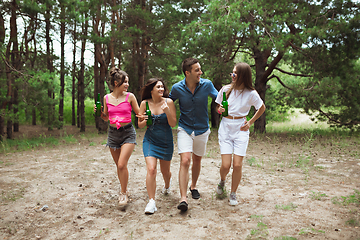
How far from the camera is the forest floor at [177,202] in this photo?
11.7 feet

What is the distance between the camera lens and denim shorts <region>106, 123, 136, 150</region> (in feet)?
14.5

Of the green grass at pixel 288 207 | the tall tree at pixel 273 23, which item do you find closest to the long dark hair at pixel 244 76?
the green grass at pixel 288 207

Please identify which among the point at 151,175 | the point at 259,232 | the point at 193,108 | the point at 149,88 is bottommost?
the point at 259,232

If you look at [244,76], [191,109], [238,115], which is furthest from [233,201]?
[244,76]

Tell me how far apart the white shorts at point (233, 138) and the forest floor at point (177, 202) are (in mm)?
914

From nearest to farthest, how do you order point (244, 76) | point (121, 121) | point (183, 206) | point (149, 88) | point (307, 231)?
point (307, 231)
point (183, 206)
point (244, 76)
point (149, 88)
point (121, 121)

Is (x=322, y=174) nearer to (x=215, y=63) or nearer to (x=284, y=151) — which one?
(x=284, y=151)

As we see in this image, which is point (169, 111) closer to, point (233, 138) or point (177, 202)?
point (233, 138)

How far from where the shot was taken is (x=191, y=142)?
4.23 metres

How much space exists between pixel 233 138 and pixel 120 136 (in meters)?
1.77

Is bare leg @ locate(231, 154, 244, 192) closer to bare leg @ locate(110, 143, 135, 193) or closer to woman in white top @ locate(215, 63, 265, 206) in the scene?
woman in white top @ locate(215, 63, 265, 206)

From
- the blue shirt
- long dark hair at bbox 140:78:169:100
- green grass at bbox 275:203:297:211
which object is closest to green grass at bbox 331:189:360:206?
green grass at bbox 275:203:297:211

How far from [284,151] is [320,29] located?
486 cm

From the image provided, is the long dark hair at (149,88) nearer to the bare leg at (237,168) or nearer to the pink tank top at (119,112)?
the pink tank top at (119,112)
